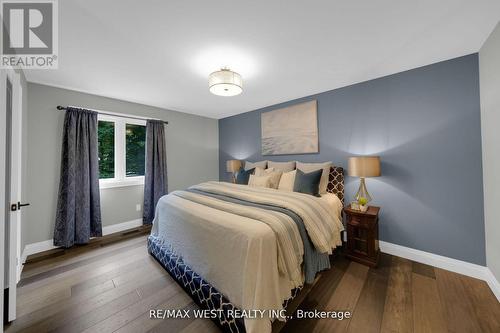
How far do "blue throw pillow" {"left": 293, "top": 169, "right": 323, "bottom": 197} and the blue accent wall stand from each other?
23.5 inches

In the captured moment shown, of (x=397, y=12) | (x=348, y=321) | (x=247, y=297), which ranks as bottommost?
(x=348, y=321)

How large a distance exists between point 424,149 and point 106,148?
4.80 meters

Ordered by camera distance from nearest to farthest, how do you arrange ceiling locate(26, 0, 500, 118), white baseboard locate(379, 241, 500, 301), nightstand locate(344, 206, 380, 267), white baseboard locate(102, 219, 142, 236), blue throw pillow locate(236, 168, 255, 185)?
ceiling locate(26, 0, 500, 118)
white baseboard locate(379, 241, 500, 301)
nightstand locate(344, 206, 380, 267)
white baseboard locate(102, 219, 142, 236)
blue throw pillow locate(236, 168, 255, 185)

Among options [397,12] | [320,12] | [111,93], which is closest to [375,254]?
[397,12]

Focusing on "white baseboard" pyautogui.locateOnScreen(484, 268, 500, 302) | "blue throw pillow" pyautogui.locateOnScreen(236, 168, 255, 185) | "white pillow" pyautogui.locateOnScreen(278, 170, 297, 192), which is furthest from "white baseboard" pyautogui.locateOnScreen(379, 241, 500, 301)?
"blue throw pillow" pyautogui.locateOnScreen(236, 168, 255, 185)

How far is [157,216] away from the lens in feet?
8.14

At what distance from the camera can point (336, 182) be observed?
2.80 m

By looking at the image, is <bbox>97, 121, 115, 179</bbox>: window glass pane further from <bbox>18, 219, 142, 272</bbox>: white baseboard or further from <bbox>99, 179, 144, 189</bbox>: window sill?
<bbox>18, 219, 142, 272</bbox>: white baseboard

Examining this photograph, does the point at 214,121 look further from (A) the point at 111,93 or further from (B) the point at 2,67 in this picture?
(B) the point at 2,67

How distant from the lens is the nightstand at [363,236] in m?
2.15

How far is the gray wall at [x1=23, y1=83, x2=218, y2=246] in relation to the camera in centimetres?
257

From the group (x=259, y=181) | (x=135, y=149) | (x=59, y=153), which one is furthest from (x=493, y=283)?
(x=59, y=153)

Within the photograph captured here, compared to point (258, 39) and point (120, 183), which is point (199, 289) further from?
point (120, 183)

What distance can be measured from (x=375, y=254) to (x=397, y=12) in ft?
7.85
